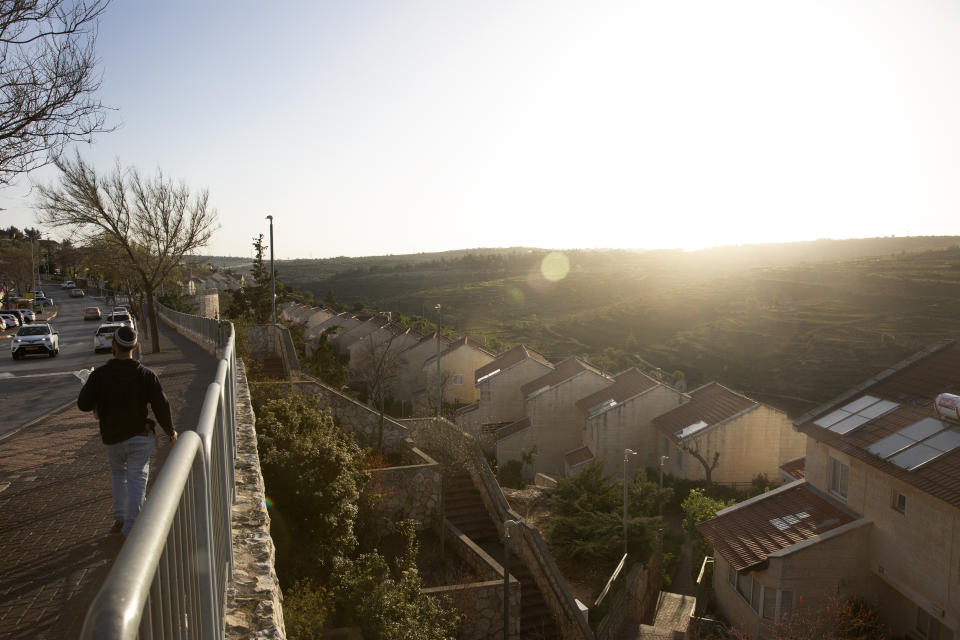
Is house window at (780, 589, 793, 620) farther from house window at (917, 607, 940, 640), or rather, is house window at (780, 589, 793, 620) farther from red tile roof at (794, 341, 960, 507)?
red tile roof at (794, 341, 960, 507)

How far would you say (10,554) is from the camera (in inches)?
229

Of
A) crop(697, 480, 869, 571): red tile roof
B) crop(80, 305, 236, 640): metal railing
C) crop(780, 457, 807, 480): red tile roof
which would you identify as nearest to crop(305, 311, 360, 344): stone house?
crop(780, 457, 807, 480): red tile roof

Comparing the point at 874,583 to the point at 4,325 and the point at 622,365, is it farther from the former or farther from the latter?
the point at 622,365

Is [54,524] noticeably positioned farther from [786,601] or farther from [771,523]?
[771,523]

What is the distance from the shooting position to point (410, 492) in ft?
61.7

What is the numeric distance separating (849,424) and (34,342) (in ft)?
104

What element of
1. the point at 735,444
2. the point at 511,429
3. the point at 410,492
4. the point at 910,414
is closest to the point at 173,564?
the point at 410,492

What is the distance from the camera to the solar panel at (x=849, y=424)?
1959 cm

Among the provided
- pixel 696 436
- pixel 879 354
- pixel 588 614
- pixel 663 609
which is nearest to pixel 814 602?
pixel 663 609

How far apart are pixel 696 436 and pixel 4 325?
1770 inches

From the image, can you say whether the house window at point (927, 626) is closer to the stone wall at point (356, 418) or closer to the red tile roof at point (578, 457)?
the stone wall at point (356, 418)

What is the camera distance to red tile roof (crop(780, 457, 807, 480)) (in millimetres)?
25936

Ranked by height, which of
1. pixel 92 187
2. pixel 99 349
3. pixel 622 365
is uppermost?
pixel 92 187

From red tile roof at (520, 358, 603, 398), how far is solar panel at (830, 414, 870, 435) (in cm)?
1884
